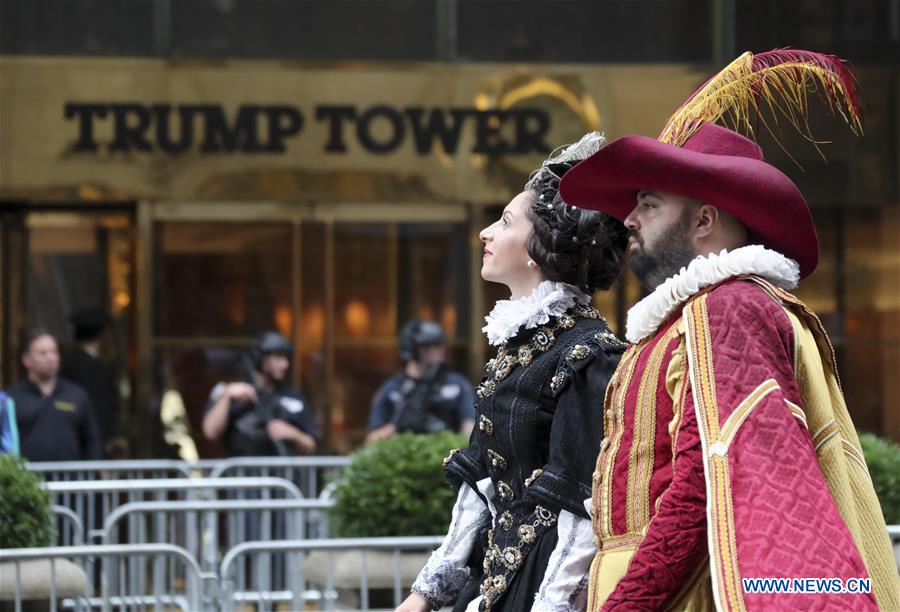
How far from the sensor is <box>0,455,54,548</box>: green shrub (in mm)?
6906

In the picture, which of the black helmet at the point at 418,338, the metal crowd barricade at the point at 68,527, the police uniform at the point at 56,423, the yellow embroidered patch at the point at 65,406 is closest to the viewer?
the metal crowd barricade at the point at 68,527

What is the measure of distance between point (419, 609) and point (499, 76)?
946 centimetres

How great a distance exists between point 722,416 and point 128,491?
6.61 meters

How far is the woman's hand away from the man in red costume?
36.8 inches

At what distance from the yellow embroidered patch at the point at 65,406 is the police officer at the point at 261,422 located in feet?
2.77

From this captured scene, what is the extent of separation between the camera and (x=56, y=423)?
1002 centimetres

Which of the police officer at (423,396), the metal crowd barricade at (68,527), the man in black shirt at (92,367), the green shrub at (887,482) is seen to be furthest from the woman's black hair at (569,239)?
the man in black shirt at (92,367)

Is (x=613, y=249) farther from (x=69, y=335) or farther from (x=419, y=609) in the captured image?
(x=69, y=335)

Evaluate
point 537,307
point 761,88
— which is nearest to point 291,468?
point 537,307

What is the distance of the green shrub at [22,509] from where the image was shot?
22.7 ft

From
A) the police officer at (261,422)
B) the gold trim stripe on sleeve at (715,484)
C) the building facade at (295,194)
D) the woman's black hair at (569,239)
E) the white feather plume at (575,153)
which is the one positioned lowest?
the gold trim stripe on sleeve at (715,484)

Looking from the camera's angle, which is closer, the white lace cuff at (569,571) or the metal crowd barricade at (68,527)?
the white lace cuff at (569,571)
